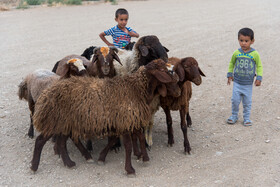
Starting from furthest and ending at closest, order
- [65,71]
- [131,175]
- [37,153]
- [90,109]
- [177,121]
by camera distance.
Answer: [177,121] → [65,71] → [37,153] → [131,175] → [90,109]

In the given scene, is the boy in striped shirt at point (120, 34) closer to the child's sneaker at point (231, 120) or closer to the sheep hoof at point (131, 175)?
the child's sneaker at point (231, 120)

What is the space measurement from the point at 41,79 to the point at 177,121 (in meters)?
2.95

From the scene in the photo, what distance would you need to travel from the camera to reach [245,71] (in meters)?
6.50

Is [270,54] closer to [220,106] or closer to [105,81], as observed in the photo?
[220,106]

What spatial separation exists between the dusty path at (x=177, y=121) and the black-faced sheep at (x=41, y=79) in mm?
761

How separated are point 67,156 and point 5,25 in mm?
12795

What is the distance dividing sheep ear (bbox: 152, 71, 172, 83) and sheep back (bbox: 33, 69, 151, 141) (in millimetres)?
275

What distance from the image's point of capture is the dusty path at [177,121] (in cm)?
502

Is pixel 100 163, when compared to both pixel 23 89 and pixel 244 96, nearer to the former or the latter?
pixel 23 89

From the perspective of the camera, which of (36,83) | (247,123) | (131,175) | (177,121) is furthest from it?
(177,121)

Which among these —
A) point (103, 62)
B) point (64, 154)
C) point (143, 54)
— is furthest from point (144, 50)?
point (64, 154)

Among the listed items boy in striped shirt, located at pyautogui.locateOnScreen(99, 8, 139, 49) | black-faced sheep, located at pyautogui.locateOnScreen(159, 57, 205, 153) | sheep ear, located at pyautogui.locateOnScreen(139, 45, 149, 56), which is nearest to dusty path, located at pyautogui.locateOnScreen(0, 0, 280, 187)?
black-faced sheep, located at pyautogui.locateOnScreen(159, 57, 205, 153)

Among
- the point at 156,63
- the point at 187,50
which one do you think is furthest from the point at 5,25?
the point at 156,63

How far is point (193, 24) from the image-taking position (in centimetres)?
1697
